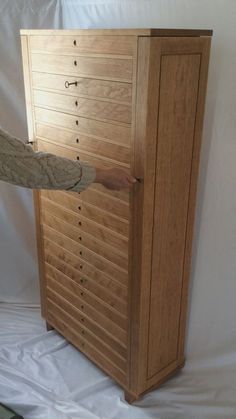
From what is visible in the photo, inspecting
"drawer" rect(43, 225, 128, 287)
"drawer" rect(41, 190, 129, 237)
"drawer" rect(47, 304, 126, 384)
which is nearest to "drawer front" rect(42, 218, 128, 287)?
"drawer" rect(43, 225, 128, 287)

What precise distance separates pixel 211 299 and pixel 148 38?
1037mm

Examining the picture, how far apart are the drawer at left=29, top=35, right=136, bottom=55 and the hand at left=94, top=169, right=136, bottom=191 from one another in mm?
353

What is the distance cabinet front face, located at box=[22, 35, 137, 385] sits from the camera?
1.33m

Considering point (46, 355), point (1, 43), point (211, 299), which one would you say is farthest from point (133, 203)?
point (1, 43)

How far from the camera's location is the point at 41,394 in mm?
1751

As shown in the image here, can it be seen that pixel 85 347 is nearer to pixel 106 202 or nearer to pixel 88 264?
pixel 88 264

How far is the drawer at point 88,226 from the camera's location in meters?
1.49

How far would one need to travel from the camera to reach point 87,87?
1.41 meters

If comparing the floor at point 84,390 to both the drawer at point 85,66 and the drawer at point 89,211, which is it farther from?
the drawer at point 85,66

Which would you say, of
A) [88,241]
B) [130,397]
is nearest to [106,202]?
[88,241]

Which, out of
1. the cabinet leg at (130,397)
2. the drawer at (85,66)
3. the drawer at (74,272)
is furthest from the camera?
the cabinet leg at (130,397)

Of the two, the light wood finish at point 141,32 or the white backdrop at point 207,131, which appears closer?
the light wood finish at point 141,32

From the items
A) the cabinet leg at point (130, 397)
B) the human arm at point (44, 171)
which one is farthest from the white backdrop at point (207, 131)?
the human arm at point (44, 171)

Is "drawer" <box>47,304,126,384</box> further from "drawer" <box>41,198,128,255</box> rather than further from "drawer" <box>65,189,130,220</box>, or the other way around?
"drawer" <box>65,189,130,220</box>
